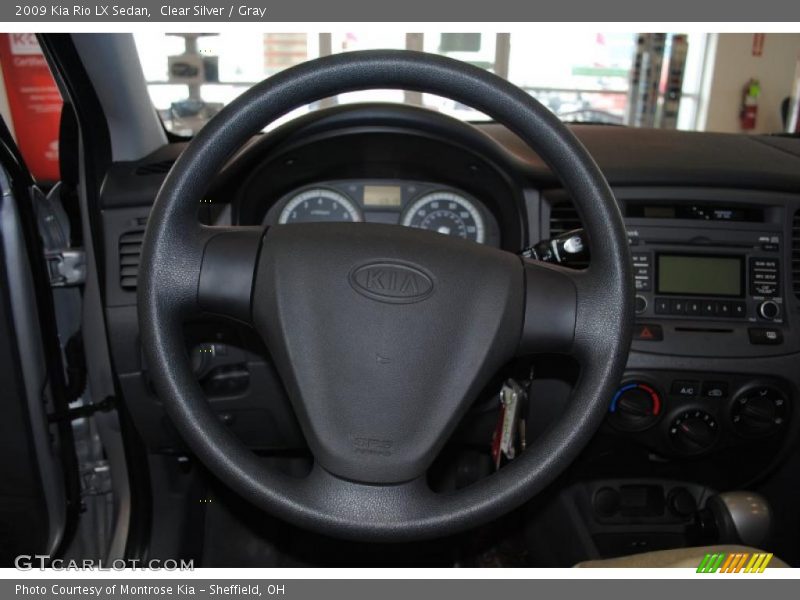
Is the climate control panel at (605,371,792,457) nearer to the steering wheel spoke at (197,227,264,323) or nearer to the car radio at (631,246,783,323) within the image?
the car radio at (631,246,783,323)

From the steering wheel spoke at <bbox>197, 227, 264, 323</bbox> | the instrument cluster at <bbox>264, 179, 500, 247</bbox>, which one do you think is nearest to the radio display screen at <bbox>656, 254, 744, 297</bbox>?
the instrument cluster at <bbox>264, 179, 500, 247</bbox>

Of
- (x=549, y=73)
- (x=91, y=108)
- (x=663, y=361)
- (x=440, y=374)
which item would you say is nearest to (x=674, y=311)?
(x=663, y=361)

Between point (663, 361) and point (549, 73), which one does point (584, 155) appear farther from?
point (549, 73)

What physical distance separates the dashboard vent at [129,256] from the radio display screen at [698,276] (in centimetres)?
90

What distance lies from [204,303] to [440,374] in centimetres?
29

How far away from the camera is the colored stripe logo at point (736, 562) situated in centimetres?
89

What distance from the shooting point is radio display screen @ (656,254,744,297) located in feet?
3.84

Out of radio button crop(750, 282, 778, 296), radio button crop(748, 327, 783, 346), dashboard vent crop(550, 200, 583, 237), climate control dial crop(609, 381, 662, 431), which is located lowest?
climate control dial crop(609, 381, 662, 431)

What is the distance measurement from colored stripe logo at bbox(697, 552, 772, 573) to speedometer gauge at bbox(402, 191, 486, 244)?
0.66m

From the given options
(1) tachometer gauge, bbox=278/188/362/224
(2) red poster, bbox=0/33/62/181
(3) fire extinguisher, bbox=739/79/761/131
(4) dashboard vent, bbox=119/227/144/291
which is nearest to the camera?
(4) dashboard vent, bbox=119/227/144/291

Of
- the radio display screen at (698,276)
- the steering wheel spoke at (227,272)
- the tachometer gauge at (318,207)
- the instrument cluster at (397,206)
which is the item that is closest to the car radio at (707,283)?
the radio display screen at (698,276)

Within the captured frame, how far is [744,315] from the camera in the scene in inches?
46.2

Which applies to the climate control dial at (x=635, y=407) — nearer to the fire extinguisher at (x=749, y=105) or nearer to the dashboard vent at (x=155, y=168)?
the dashboard vent at (x=155, y=168)

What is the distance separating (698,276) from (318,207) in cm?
70
